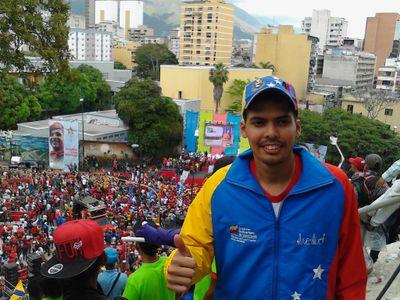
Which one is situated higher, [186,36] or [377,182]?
[186,36]

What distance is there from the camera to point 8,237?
1552 centimetres

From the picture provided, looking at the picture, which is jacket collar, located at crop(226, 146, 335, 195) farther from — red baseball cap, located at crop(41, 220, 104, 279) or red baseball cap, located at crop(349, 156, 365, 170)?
red baseball cap, located at crop(349, 156, 365, 170)

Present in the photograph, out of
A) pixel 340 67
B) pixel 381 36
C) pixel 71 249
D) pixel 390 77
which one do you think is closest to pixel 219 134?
pixel 71 249

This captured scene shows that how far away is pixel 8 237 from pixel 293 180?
51.9 ft

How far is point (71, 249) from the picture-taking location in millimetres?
2514

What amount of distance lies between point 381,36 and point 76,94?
2958 inches

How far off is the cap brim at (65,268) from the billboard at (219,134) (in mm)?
29405

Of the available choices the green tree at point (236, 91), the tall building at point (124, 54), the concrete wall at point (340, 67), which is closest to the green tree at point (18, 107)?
the green tree at point (236, 91)

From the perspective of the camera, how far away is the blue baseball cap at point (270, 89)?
1.81 m

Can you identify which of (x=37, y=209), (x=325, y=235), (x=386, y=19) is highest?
(x=386, y=19)

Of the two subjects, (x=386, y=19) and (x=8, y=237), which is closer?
(x=8, y=237)

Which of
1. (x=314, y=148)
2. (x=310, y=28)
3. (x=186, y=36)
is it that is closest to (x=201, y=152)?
(x=314, y=148)

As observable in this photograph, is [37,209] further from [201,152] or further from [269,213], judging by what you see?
[269,213]

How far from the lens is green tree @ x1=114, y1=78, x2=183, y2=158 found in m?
32.4
